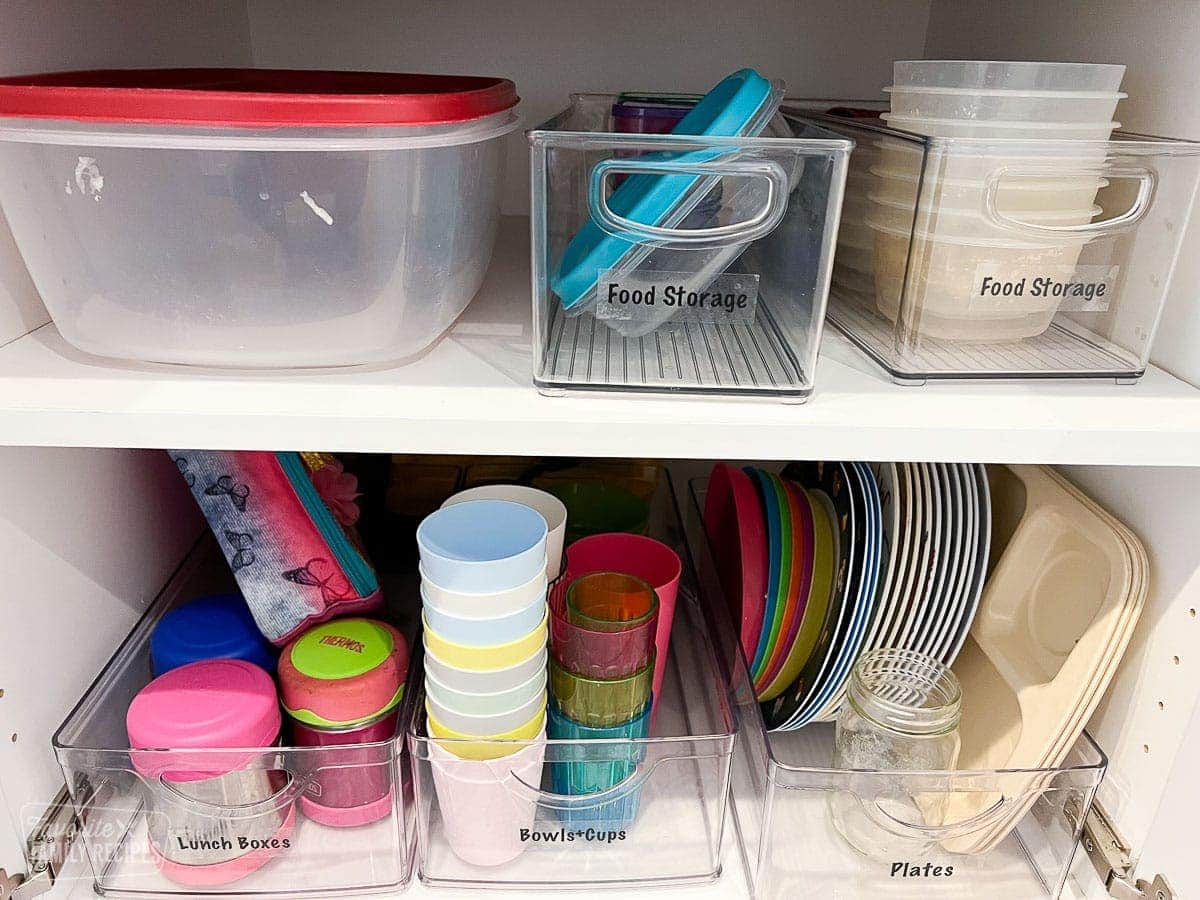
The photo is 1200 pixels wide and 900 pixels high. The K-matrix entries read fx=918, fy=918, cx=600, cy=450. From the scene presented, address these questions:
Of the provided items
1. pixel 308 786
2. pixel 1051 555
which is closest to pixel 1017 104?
pixel 1051 555

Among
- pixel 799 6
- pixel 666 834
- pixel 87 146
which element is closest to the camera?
pixel 87 146

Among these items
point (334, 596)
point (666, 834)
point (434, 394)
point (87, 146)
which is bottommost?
point (666, 834)

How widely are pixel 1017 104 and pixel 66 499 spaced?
703 mm

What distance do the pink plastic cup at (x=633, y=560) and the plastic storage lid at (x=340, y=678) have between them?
0.16 metres

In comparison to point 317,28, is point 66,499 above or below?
below

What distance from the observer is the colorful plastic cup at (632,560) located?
774 millimetres

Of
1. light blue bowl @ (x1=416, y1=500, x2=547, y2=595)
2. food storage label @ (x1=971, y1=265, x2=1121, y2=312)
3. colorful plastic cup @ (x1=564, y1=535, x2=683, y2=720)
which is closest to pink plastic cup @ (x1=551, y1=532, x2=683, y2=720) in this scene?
colorful plastic cup @ (x1=564, y1=535, x2=683, y2=720)

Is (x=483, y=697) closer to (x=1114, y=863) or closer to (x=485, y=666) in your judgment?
(x=485, y=666)

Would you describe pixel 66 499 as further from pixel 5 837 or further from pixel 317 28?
pixel 317 28

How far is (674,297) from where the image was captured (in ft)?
1.90

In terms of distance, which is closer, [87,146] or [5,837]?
[87,146]

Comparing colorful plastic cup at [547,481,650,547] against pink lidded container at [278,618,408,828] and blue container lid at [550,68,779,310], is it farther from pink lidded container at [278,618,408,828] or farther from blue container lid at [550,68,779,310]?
blue container lid at [550,68,779,310]

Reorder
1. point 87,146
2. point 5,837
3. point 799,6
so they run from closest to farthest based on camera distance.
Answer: point 87,146 → point 5,837 → point 799,6

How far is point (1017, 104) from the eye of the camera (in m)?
0.58
